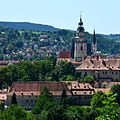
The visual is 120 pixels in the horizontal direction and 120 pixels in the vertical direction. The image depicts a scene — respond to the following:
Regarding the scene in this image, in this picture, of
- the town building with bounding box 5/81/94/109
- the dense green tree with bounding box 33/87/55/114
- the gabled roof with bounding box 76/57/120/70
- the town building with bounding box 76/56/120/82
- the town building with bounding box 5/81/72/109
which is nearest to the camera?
the dense green tree with bounding box 33/87/55/114

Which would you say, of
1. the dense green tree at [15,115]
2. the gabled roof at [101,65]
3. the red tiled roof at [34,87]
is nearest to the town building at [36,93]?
the red tiled roof at [34,87]

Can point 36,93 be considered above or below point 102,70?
below

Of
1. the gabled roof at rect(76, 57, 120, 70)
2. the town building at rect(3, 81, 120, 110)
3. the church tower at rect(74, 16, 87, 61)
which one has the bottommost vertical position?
the town building at rect(3, 81, 120, 110)

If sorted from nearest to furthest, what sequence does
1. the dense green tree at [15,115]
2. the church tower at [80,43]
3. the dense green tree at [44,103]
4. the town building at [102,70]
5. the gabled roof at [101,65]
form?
the dense green tree at [15,115], the dense green tree at [44,103], the town building at [102,70], the gabled roof at [101,65], the church tower at [80,43]

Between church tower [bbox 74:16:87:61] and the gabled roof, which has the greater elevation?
→ church tower [bbox 74:16:87:61]

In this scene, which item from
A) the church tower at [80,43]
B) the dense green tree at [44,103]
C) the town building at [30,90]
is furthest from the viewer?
the church tower at [80,43]

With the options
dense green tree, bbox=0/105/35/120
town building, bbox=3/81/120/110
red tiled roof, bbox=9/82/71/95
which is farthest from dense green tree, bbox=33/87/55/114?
dense green tree, bbox=0/105/35/120

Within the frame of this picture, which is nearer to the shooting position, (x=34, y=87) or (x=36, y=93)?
(x=36, y=93)

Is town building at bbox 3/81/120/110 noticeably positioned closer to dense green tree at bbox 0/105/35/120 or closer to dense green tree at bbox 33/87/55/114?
dense green tree at bbox 33/87/55/114

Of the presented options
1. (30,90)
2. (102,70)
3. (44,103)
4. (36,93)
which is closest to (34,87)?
(30,90)

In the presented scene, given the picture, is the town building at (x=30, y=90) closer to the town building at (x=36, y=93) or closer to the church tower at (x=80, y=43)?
the town building at (x=36, y=93)

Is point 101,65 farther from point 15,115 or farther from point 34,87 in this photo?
point 15,115

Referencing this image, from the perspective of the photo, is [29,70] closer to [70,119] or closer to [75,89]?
[75,89]

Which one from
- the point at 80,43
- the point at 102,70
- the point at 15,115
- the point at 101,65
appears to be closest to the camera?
the point at 15,115
